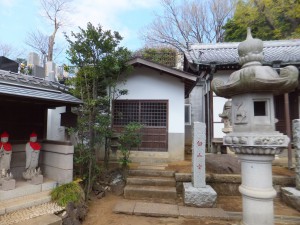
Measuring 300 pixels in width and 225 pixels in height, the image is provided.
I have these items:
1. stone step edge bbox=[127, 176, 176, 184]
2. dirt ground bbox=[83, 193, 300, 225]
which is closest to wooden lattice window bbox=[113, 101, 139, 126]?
stone step edge bbox=[127, 176, 176, 184]

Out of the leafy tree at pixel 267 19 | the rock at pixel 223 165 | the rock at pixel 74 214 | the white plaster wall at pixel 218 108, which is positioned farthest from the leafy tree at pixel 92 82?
the leafy tree at pixel 267 19

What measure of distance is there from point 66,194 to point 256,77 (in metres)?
5.25

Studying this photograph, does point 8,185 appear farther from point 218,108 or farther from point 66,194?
point 218,108

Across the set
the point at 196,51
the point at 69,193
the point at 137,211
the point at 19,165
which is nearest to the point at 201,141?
the point at 137,211

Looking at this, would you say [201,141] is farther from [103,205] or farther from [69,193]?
[69,193]

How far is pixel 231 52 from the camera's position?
13.3 m

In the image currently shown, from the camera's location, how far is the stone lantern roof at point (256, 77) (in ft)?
10.9

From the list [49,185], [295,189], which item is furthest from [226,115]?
[49,185]

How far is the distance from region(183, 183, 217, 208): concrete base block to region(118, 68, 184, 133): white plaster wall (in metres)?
3.79

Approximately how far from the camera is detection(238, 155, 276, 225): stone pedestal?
134 inches

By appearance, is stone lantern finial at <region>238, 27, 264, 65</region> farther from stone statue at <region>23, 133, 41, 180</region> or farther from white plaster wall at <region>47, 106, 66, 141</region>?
white plaster wall at <region>47, 106, 66, 141</region>

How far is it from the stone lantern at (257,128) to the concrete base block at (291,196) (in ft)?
12.3

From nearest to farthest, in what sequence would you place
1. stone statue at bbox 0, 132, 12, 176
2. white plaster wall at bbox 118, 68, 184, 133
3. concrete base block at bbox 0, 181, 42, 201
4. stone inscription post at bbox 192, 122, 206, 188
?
concrete base block at bbox 0, 181, 42, 201 → stone statue at bbox 0, 132, 12, 176 → stone inscription post at bbox 192, 122, 206, 188 → white plaster wall at bbox 118, 68, 184, 133

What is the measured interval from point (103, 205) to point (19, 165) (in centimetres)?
295
